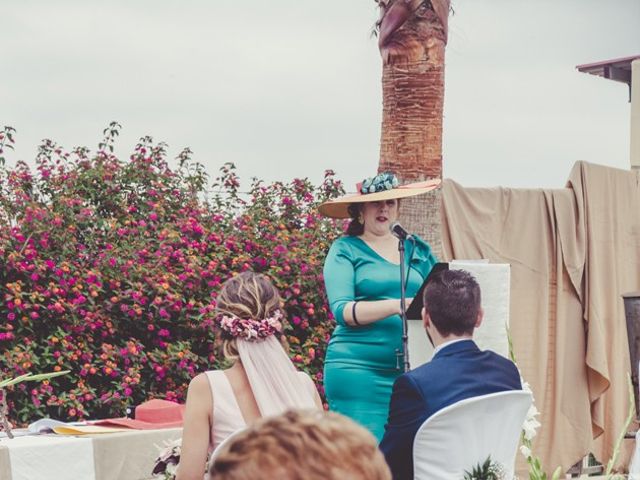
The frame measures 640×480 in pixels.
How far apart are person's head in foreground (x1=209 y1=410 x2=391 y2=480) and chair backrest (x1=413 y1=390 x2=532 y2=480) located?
2.18m

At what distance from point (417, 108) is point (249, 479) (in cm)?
670

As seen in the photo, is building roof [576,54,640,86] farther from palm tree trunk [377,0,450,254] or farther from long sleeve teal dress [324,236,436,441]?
long sleeve teal dress [324,236,436,441]

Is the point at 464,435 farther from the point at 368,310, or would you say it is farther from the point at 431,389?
the point at 368,310

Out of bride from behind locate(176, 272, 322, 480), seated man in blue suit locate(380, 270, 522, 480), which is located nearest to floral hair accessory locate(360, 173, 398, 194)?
seated man in blue suit locate(380, 270, 522, 480)

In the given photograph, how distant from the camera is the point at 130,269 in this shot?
820cm

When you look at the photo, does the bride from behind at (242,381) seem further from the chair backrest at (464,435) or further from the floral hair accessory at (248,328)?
the chair backrest at (464,435)

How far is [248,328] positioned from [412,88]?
14.5 ft

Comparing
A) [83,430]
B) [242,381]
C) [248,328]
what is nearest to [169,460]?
[242,381]

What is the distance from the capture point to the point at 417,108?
8.12 metres

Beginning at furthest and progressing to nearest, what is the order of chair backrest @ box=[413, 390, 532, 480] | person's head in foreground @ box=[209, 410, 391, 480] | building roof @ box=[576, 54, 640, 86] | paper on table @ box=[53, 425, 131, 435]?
building roof @ box=[576, 54, 640, 86]
paper on table @ box=[53, 425, 131, 435]
chair backrest @ box=[413, 390, 532, 480]
person's head in foreground @ box=[209, 410, 391, 480]

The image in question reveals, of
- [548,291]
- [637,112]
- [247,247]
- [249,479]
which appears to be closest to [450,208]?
[548,291]

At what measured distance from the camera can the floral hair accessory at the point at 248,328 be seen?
13.1ft

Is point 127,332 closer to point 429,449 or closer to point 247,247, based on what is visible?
point 247,247

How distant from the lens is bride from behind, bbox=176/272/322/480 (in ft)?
12.8
